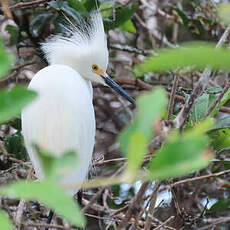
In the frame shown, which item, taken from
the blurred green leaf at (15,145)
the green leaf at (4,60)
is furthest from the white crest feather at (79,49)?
the green leaf at (4,60)

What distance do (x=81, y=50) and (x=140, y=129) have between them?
54.2 inches

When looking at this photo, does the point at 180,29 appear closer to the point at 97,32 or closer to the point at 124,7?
the point at 124,7

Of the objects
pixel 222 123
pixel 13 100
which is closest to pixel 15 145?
pixel 222 123

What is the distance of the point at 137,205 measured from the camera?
0.81 m

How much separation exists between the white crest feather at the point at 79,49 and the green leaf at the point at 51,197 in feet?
4.52

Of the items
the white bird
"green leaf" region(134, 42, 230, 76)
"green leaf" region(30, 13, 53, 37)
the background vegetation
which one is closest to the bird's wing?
the white bird

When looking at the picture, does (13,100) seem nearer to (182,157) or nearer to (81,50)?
(182,157)

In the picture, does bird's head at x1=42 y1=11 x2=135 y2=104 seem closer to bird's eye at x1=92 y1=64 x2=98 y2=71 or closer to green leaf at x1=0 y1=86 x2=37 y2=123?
bird's eye at x1=92 y1=64 x2=98 y2=71

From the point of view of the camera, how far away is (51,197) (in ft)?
1.37

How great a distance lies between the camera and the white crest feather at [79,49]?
1.79m

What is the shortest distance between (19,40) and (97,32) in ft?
1.82

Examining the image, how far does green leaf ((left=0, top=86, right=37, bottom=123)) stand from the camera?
1.55 feet

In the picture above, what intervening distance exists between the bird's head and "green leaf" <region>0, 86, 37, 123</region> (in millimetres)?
1300

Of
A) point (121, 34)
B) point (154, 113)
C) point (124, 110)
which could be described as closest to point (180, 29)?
point (121, 34)
